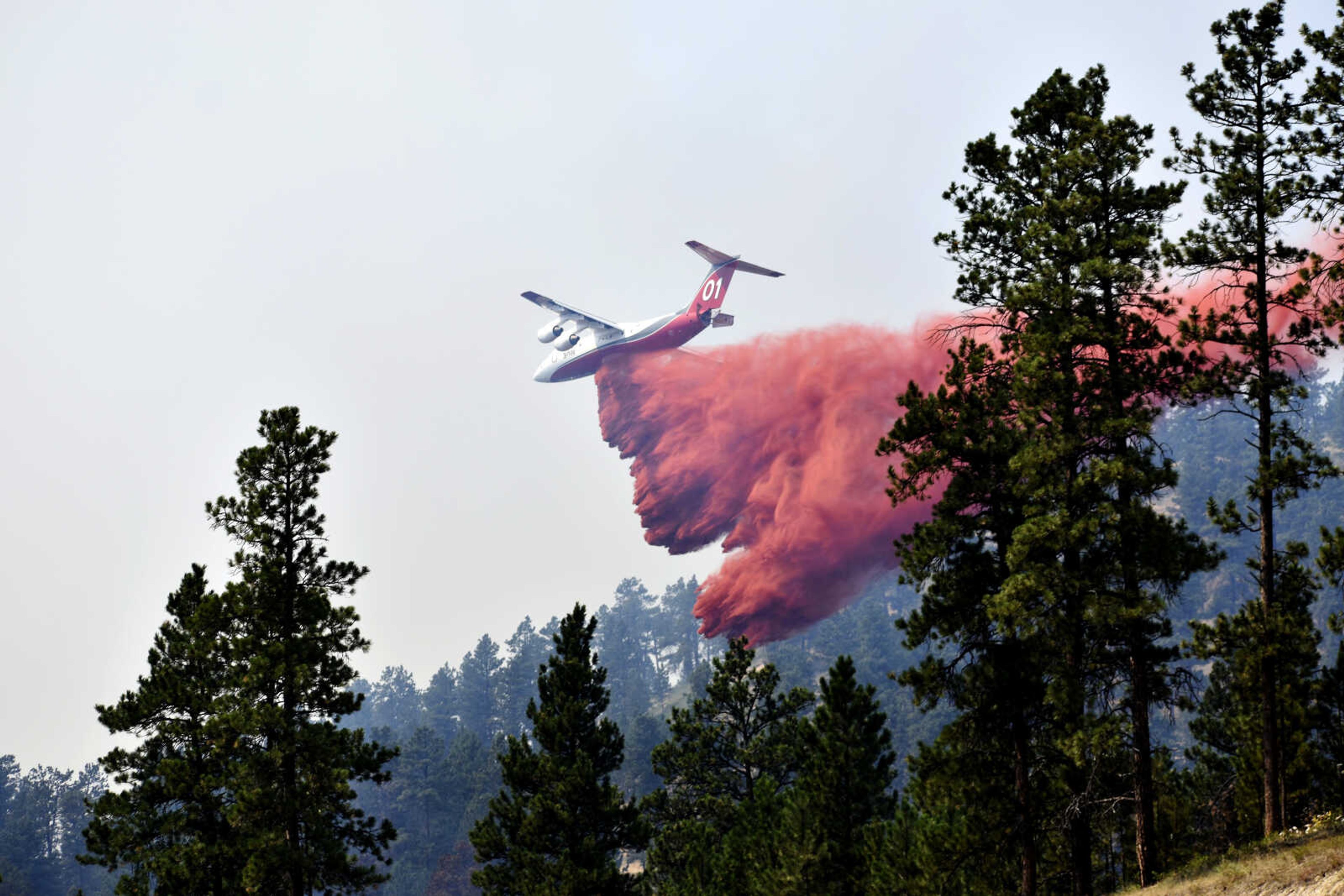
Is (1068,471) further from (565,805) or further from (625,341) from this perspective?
(625,341)

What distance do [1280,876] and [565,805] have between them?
1969 cm

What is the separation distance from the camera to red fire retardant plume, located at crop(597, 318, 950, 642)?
5741cm

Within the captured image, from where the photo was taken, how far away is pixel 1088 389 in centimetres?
1866

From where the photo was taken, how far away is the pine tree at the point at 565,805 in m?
30.8

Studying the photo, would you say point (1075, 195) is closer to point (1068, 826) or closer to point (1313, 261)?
point (1313, 261)

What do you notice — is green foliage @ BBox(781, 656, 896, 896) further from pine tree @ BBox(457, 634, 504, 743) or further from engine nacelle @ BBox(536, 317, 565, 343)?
pine tree @ BBox(457, 634, 504, 743)

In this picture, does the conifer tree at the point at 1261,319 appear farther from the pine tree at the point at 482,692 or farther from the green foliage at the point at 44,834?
the pine tree at the point at 482,692

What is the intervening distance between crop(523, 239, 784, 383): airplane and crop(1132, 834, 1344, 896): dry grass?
55228 mm

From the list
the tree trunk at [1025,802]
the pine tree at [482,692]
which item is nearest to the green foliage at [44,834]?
the pine tree at [482,692]

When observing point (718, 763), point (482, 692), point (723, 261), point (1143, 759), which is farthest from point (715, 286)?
point (482, 692)

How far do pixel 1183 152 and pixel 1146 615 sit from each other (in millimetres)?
7760

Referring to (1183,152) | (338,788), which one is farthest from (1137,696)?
(338,788)

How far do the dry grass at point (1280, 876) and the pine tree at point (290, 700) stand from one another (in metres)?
14.6

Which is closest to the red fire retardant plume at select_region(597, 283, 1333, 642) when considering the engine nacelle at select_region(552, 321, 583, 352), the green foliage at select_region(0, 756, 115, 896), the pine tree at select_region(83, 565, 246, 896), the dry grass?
the engine nacelle at select_region(552, 321, 583, 352)
